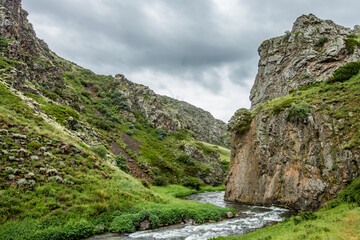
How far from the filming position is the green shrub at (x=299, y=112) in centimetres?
3109

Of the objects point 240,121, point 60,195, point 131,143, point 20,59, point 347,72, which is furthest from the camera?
point 131,143

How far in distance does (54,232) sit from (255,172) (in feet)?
115

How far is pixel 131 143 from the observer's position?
79.9 metres

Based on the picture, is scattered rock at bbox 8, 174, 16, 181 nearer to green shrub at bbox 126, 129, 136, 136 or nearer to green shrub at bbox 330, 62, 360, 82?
green shrub at bbox 330, 62, 360, 82

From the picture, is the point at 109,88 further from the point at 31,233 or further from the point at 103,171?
the point at 31,233

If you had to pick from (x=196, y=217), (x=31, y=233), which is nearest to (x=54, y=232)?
(x=31, y=233)

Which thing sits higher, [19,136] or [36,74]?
[36,74]

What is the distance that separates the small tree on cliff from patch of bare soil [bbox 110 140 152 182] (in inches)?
1204

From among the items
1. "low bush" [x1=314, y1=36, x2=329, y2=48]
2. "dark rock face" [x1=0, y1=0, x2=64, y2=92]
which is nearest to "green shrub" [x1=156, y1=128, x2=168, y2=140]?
"dark rock face" [x1=0, y1=0, x2=64, y2=92]

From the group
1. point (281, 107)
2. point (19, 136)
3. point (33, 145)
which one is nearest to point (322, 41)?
point (281, 107)

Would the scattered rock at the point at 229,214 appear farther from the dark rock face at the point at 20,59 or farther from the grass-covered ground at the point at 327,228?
the dark rock face at the point at 20,59

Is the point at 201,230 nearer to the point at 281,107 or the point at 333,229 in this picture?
the point at 333,229

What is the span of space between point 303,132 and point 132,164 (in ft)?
163

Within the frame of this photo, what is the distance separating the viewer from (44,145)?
26.3 m
